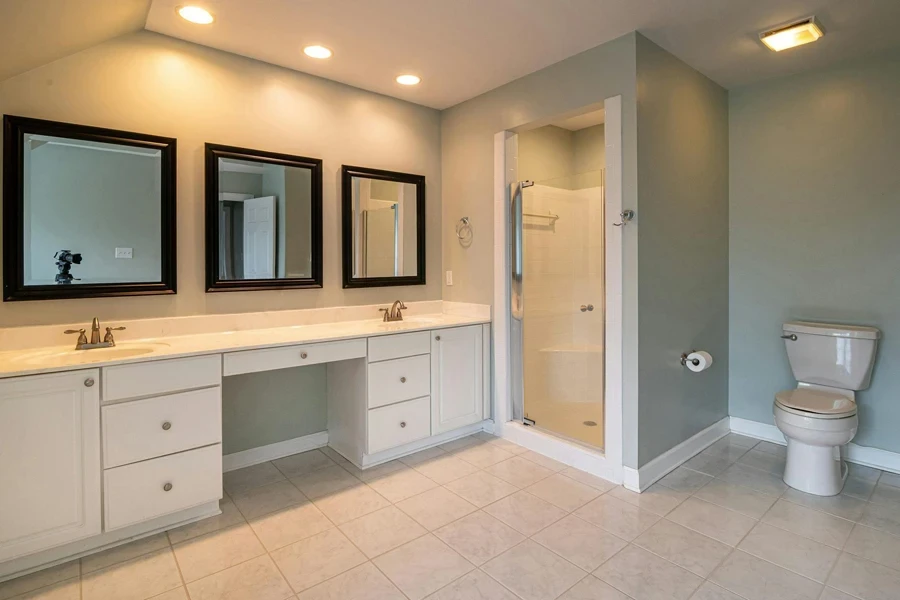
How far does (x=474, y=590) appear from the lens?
67.7 inches

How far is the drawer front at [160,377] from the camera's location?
190cm

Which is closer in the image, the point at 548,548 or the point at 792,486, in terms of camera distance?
the point at 548,548

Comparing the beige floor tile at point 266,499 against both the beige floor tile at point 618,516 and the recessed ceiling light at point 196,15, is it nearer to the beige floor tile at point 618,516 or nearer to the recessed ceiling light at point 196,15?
the beige floor tile at point 618,516

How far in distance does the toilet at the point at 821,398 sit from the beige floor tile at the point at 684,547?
2.76 ft

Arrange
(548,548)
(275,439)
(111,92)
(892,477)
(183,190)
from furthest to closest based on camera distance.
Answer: (275,439)
(892,477)
(183,190)
(111,92)
(548,548)

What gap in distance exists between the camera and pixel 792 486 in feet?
8.19

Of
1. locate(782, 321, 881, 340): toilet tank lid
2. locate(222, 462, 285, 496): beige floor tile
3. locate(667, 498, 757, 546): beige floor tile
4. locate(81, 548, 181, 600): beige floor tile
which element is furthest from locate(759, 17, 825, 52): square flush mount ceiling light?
locate(81, 548, 181, 600): beige floor tile

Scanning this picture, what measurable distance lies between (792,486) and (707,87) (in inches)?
93.7

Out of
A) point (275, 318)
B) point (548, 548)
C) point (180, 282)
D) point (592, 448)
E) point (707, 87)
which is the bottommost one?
point (548, 548)

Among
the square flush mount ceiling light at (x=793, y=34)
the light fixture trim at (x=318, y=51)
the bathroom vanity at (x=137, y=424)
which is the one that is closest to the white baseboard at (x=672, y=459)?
the bathroom vanity at (x=137, y=424)

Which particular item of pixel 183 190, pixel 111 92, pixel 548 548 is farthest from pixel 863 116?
pixel 111 92

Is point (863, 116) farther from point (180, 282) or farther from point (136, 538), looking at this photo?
point (136, 538)

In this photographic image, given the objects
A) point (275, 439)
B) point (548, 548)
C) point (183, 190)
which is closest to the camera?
point (548, 548)

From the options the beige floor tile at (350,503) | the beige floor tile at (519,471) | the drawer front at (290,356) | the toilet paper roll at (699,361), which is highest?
the drawer front at (290,356)
